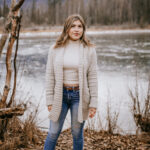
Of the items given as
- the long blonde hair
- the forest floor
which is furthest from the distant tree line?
the long blonde hair

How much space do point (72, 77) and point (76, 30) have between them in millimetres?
429

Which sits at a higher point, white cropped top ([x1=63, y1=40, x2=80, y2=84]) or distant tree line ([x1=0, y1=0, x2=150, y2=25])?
distant tree line ([x1=0, y1=0, x2=150, y2=25])

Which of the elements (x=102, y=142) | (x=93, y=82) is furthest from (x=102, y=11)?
(x=93, y=82)

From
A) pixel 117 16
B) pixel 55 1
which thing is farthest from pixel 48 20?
pixel 117 16

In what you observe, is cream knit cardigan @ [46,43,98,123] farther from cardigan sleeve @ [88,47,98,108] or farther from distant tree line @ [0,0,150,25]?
distant tree line @ [0,0,150,25]

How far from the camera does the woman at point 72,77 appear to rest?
1953 mm

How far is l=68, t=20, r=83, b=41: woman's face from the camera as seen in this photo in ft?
6.47

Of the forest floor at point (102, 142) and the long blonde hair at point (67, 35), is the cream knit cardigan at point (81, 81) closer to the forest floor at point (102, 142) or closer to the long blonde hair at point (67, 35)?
the long blonde hair at point (67, 35)

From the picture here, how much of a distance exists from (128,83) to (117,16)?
5219 centimetres

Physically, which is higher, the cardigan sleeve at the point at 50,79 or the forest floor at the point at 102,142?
the cardigan sleeve at the point at 50,79

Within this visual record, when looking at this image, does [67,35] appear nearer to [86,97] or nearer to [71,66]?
[71,66]

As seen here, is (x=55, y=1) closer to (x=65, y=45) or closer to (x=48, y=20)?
(x=48, y=20)

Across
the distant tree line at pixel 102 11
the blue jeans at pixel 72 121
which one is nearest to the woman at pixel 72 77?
the blue jeans at pixel 72 121

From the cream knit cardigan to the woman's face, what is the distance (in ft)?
0.29
